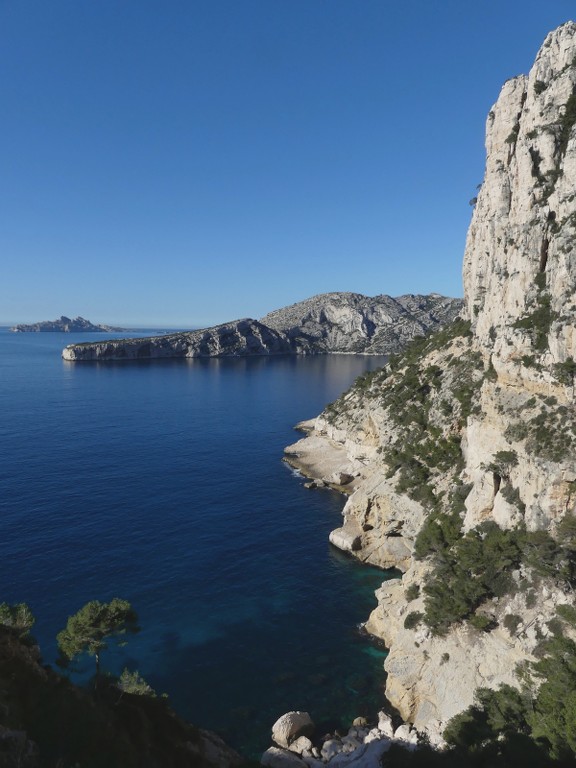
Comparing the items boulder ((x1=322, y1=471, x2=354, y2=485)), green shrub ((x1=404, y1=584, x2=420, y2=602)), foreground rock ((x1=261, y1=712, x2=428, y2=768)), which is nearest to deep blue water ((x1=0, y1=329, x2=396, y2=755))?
foreground rock ((x1=261, y1=712, x2=428, y2=768))

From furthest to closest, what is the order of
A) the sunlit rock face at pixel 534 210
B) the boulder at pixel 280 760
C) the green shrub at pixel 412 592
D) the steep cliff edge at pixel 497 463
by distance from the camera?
1. the sunlit rock face at pixel 534 210
2. the green shrub at pixel 412 592
3. the steep cliff edge at pixel 497 463
4. the boulder at pixel 280 760

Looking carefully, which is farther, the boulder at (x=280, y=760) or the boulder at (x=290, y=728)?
the boulder at (x=290, y=728)

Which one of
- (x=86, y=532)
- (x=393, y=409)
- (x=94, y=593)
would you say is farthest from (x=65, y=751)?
(x=393, y=409)

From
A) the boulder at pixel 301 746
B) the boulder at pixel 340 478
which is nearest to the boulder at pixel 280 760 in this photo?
the boulder at pixel 301 746

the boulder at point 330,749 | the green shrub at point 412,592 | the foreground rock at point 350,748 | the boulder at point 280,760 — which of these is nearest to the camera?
the foreground rock at point 350,748

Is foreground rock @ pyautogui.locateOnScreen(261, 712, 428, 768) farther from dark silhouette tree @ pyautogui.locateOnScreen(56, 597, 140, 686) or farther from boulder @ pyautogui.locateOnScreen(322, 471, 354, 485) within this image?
boulder @ pyautogui.locateOnScreen(322, 471, 354, 485)

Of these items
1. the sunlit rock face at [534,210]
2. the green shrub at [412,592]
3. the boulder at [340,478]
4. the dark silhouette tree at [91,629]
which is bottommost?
the boulder at [340,478]

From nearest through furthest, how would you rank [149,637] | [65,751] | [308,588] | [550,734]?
[65,751]
[550,734]
[149,637]
[308,588]

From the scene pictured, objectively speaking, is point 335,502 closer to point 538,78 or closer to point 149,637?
point 149,637

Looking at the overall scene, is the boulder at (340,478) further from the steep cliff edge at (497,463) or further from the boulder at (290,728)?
the boulder at (290,728)
